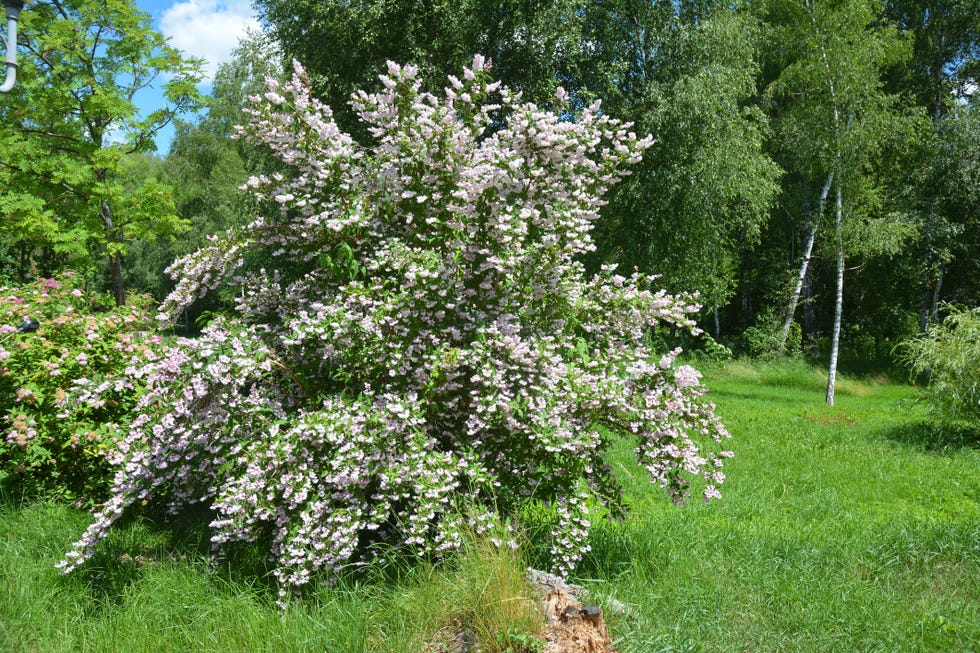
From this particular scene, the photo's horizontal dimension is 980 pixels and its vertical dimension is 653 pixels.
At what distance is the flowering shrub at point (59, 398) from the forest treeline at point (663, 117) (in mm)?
3846

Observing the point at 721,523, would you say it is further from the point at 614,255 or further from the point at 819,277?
the point at 819,277

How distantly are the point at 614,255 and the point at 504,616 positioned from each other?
1381 cm

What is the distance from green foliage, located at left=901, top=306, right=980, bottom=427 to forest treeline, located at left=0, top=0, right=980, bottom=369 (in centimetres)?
537

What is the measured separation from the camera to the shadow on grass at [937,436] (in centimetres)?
916

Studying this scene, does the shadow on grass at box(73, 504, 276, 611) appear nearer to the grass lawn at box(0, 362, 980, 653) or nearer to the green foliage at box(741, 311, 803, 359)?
the grass lawn at box(0, 362, 980, 653)

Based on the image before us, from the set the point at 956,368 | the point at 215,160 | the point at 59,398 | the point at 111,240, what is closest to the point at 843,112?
the point at 956,368

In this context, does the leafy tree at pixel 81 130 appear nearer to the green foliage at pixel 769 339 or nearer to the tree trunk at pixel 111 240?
the tree trunk at pixel 111 240

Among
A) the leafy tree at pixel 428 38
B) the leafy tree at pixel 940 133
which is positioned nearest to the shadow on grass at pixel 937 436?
the leafy tree at pixel 428 38

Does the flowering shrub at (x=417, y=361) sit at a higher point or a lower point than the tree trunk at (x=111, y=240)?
lower

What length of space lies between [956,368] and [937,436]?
106 centimetres

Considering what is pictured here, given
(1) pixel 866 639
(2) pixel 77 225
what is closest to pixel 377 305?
(1) pixel 866 639

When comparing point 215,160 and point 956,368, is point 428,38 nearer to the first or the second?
point 956,368

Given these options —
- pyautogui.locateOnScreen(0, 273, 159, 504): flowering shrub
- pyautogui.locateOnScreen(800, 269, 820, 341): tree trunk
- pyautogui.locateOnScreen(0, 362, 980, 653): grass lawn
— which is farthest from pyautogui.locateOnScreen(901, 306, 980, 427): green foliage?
pyautogui.locateOnScreen(800, 269, 820, 341): tree trunk

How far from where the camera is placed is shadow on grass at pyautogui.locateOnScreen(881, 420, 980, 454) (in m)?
9.16
